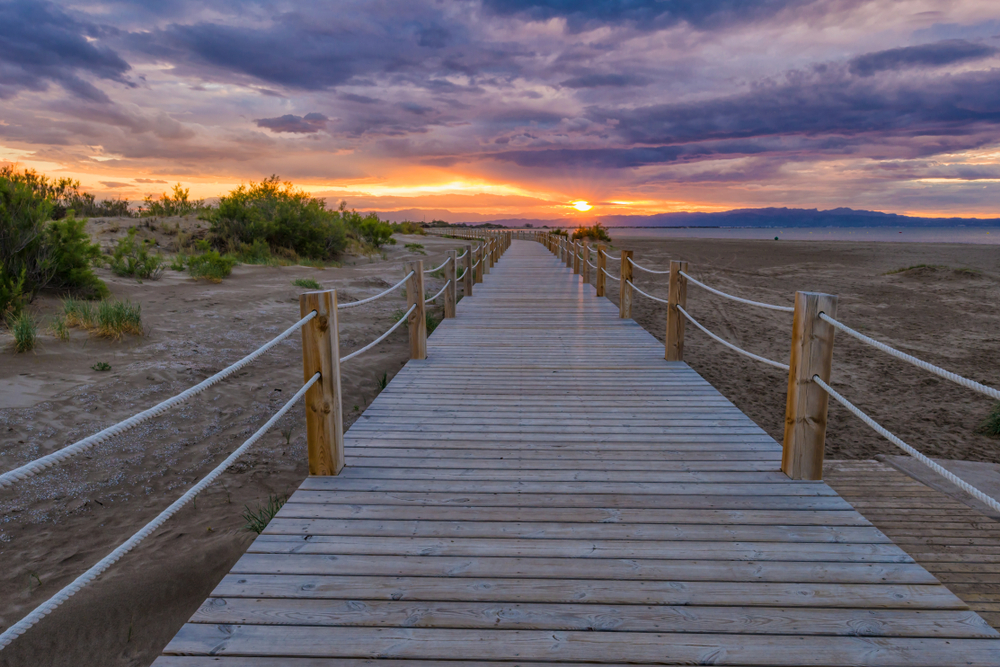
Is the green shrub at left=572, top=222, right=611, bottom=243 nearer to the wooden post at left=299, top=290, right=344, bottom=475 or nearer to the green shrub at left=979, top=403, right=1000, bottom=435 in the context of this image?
the green shrub at left=979, top=403, right=1000, bottom=435

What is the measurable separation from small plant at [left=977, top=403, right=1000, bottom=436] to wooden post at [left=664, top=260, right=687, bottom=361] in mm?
3550

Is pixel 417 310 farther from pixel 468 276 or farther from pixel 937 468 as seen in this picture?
pixel 468 276

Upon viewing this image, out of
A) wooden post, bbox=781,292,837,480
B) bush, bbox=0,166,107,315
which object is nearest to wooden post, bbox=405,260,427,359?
wooden post, bbox=781,292,837,480

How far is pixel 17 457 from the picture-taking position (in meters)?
4.45

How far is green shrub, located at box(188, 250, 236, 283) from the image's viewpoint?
41.6 ft

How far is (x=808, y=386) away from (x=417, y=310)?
423 centimetres

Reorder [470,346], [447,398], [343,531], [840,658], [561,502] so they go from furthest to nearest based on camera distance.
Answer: [470,346]
[447,398]
[561,502]
[343,531]
[840,658]

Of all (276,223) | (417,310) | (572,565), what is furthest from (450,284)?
(276,223)

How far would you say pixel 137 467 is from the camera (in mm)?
4594

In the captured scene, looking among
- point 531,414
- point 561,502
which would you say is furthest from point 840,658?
point 531,414

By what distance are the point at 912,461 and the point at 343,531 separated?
15.0ft

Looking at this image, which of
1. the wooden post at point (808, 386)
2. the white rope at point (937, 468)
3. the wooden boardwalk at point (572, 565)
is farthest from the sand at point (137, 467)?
the white rope at point (937, 468)

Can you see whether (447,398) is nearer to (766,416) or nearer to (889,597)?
(889,597)

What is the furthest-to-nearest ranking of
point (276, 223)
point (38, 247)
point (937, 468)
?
point (276, 223) < point (38, 247) < point (937, 468)
